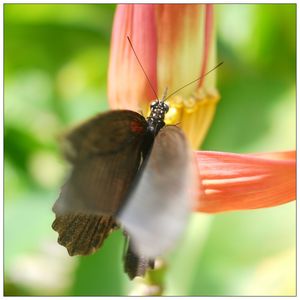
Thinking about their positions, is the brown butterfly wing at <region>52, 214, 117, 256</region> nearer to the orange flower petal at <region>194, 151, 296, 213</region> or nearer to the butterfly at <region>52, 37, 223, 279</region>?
the butterfly at <region>52, 37, 223, 279</region>

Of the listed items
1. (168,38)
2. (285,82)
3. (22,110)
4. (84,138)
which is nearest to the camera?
(84,138)

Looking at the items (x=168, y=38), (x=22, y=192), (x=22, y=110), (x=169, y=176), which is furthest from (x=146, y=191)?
(x=22, y=110)

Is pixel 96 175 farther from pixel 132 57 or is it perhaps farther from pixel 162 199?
pixel 132 57

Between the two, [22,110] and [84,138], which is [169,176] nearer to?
[84,138]

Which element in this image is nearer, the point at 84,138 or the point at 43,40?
the point at 84,138

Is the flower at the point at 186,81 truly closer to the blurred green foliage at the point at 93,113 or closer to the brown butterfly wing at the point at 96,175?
the brown butterfly wing at the point at 96,175

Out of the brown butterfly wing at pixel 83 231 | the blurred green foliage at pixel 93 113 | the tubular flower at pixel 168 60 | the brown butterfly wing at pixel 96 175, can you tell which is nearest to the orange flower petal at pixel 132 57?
the tubular flower at pixel 168 60
